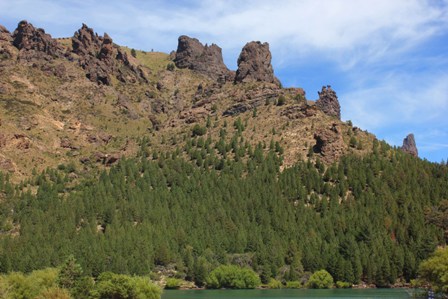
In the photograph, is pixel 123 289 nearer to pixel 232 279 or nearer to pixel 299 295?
pixel 299 295

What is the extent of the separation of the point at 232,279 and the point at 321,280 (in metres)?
24.1

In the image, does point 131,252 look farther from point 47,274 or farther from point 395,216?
point 395,216

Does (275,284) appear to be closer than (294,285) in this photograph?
No

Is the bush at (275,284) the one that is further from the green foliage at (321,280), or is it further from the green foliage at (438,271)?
the green foliage at (438,271)

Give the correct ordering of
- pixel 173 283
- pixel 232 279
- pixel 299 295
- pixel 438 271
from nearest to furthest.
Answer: pixel 438 271 < pixel 299 295 < pixel 232 279 < pixel 173 283

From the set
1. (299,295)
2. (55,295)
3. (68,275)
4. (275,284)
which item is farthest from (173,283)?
(55,295)

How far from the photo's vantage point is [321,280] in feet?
547

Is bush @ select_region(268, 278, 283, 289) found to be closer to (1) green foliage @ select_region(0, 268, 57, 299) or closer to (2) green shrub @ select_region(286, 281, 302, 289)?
(2) green shrub @ select_region(286, 281, 302, 289)

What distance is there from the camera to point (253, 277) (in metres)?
171

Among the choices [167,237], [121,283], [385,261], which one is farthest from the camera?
[167,237]

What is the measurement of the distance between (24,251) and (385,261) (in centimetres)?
9949

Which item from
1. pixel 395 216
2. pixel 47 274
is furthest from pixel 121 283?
pixel 395 216

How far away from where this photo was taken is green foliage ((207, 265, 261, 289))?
170m

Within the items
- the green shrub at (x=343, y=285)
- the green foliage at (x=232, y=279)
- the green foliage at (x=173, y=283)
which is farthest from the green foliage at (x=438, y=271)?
the green foliage at (x=173, y=283)
